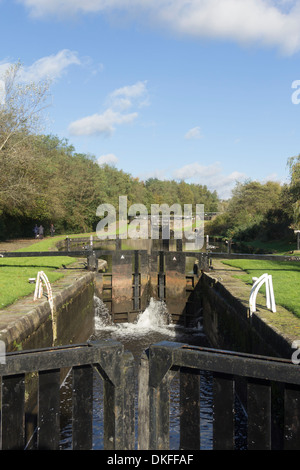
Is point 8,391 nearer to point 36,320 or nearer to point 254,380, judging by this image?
point 254,380

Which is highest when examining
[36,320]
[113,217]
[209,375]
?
[113,217]

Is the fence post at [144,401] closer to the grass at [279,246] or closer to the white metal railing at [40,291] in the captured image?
the white metal railing at [40,291]

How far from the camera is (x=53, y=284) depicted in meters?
9.43

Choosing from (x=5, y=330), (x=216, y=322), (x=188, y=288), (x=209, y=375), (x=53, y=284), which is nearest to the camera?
(x=5, y=330)

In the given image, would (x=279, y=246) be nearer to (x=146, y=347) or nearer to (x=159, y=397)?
(x=146, y=347)

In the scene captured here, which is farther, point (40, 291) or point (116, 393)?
point (40, 291)

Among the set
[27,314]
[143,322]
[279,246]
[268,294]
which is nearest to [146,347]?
[143,322]

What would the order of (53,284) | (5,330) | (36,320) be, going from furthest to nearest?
(53,284) → (36,320) → (5,330)

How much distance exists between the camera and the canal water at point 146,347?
19.5 ft

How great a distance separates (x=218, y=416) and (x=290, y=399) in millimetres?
462

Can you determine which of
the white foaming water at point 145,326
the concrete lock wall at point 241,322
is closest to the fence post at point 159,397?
the concrete lock wall at point 241,322

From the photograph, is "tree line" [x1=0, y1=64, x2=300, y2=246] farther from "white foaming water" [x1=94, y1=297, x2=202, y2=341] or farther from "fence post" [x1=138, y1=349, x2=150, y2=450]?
"fence post" [x1=138, y1=349, x2=150, y2=450]

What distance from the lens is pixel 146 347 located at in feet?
34.4

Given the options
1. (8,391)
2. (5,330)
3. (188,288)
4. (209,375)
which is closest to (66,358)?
(8,391)
